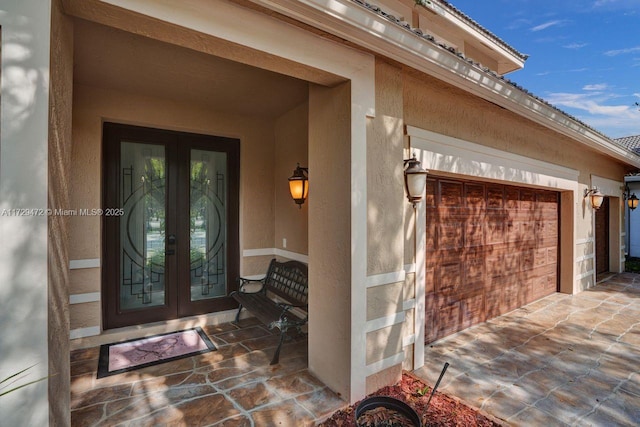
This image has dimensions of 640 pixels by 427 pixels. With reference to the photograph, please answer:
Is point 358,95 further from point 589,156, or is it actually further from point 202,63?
point 589,156

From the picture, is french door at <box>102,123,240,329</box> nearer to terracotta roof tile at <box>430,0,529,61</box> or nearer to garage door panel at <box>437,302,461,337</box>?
garage door panel at <box>437,302,461,337</box>

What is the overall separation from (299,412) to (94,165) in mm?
3802

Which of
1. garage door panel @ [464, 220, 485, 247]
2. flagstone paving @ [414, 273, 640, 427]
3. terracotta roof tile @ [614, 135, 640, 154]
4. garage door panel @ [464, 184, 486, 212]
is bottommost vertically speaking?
flagstone paving @ [414, 273, 640, 427]

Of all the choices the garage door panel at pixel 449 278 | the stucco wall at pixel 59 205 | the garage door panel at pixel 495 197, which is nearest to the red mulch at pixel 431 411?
the garage door panel at pixel 449 278

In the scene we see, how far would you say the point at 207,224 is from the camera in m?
4.73

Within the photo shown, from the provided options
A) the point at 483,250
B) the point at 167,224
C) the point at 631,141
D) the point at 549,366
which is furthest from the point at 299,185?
the point at 631,141

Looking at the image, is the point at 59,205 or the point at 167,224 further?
the point at 167,224

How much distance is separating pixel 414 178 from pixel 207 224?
3.25 m

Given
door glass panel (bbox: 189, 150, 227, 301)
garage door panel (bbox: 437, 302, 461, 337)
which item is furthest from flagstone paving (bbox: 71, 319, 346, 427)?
garage door panel (bbox: 437, 302, 461, 337)

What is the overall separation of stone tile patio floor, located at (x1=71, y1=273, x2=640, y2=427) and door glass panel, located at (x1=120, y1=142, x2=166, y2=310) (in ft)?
2.84

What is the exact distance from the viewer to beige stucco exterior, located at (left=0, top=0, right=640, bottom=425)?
171cm

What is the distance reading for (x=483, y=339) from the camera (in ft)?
13.9

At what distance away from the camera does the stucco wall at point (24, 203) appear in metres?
1.51

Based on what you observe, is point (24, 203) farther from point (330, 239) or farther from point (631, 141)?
point (631, 141)
